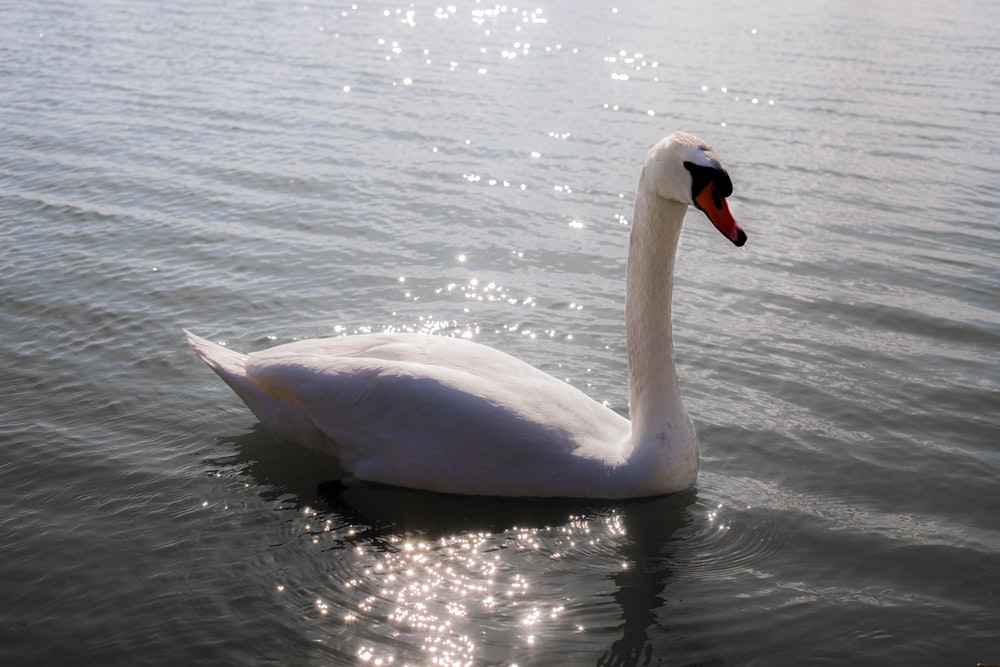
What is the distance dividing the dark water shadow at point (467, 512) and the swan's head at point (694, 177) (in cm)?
158

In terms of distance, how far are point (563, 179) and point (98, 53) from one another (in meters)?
10.4

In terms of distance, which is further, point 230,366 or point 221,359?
point 221,359

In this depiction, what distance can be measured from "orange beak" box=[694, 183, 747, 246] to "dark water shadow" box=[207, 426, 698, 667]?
1581mm

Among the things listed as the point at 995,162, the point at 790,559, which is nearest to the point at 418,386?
the point at 790,559

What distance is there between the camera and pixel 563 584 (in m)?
5.07

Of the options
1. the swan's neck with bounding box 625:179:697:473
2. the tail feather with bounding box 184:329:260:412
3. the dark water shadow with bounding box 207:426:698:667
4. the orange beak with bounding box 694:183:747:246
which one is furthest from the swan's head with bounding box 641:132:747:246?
the tail feather with bounding box 184:329:260:412

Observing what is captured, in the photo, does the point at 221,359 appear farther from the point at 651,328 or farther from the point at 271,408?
the point at 651,328

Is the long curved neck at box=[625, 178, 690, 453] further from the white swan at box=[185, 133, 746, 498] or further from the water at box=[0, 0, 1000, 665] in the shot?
the water at box=[0, 0, 1000, 665]

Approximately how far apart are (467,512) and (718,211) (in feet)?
6.64

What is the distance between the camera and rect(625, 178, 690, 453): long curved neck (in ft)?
18.5

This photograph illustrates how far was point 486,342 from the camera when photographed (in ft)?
26.2

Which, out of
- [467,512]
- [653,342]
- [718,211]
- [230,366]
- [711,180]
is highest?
[711,180]

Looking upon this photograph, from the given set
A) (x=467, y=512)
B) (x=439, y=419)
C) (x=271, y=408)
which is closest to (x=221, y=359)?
(x=271, y=408)

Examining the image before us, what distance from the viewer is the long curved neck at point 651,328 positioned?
18.5ft
